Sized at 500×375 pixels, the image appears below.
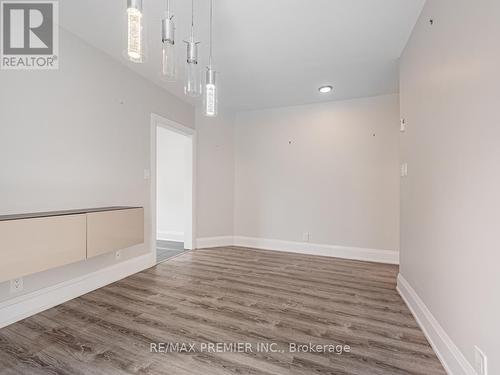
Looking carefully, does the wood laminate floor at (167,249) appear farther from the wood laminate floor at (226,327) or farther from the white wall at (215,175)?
the wood laminate floor at (226,327)

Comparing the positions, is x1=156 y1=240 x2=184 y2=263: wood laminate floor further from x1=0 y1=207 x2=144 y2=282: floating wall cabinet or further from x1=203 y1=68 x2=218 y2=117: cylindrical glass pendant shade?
x1=203 y1=68 x2=218 y2=117: cylindrical glass pendant shade

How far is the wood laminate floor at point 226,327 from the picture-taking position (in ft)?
4.77

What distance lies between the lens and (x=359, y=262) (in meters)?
3.60

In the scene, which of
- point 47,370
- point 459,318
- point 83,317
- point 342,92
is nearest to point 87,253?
point 83,317

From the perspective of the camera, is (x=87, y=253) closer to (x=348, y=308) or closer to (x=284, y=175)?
(x=348, y=308)

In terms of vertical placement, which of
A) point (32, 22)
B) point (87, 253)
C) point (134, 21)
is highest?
point (32, 22)

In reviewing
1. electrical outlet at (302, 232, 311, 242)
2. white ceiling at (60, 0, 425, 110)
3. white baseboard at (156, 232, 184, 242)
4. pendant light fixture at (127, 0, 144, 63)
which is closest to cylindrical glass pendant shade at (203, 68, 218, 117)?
pendant light fixture at (127, 0, 144, 63)

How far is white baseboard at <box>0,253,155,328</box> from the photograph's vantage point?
1.89 metres

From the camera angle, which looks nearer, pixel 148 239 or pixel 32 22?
pixel 32 22

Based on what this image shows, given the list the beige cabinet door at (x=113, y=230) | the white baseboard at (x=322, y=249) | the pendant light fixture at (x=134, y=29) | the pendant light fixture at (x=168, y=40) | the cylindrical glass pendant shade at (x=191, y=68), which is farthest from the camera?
the white baseboard at (x=322, y=249)

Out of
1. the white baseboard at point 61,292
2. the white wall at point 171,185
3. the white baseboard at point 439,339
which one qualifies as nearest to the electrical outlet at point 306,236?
the white baseboard at point 439,339

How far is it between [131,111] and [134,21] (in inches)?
78.5

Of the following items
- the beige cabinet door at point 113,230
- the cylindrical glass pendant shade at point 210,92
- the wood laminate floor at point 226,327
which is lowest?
the wood laminate floor at point 226,327

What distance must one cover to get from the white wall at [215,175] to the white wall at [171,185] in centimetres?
81
